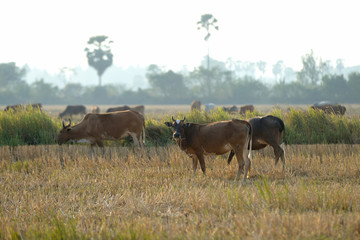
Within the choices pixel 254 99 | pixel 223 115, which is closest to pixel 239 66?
pixel 254 99

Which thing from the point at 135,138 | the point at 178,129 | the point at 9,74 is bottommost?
the point at 135,138

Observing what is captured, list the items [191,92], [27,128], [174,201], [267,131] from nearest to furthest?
1. [174,201]
2. [267,131]
3. [27,128]
4. [191,92]

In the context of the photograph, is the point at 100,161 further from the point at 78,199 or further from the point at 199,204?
the point at 199,204

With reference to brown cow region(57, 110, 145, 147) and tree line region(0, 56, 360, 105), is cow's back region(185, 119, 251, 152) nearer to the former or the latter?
brown cow region(57, 110, 145, 147)

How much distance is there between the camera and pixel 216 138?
8.53 meters

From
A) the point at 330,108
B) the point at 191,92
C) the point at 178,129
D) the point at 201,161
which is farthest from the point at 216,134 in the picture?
the point at 191,92

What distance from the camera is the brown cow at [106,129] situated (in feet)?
39.0

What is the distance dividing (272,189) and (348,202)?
112 centimetres

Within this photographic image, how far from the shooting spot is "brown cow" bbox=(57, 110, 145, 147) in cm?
1190

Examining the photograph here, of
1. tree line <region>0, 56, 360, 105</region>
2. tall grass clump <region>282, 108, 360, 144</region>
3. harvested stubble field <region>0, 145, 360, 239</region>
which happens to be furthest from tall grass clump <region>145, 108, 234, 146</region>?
tree line <region>0, 56, 360, 105</region>

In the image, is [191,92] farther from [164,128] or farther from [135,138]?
A: [135,138]

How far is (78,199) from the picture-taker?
6.80 meters

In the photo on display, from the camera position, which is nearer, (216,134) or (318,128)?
(216,134)

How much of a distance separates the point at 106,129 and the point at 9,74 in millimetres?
72110
